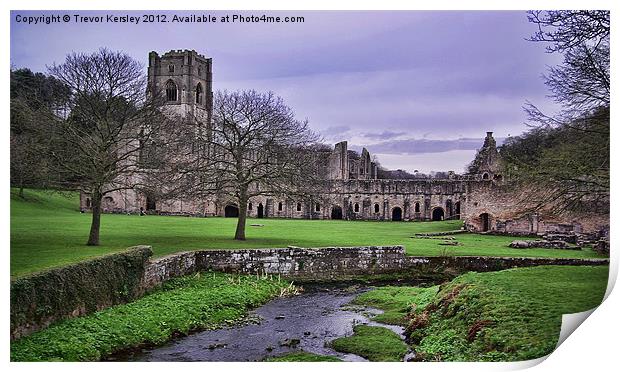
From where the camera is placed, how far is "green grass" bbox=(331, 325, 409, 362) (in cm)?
1014

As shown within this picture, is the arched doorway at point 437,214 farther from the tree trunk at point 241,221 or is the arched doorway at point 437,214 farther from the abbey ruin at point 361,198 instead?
the tree trunk at point 241,221

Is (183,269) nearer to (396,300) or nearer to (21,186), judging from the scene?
(21,186)

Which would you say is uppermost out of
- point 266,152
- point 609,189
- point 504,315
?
point 266,152

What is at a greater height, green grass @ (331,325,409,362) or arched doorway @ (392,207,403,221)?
arched doorway @ (392,207,403,221)

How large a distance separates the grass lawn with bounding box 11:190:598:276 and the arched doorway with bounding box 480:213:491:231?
1508mm

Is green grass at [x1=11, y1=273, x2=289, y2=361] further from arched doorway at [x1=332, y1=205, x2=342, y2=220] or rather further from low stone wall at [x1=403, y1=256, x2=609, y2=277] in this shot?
arched doorway at [x1=332, y1=205, x2=342, y2=220]

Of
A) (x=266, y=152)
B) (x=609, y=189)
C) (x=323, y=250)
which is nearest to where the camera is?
(x=609, y=189)

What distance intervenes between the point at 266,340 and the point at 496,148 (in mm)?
26544

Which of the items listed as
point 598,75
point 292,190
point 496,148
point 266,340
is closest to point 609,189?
point 598,75

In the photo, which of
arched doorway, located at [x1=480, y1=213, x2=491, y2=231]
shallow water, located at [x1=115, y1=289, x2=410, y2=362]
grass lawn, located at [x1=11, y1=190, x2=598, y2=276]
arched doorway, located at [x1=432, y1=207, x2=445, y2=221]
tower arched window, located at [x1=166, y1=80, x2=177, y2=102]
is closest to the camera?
shallow water, located at [x1=115, y1=289, x2=410, y2=362]

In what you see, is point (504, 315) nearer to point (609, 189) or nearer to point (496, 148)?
point (609, 189)

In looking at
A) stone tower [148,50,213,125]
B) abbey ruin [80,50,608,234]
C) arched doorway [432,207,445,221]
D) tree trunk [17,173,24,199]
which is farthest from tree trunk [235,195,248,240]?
arched doorway [432,207,445,221]
